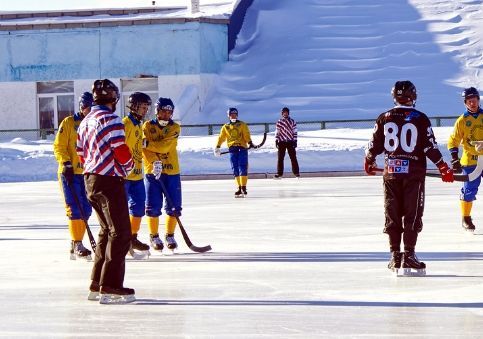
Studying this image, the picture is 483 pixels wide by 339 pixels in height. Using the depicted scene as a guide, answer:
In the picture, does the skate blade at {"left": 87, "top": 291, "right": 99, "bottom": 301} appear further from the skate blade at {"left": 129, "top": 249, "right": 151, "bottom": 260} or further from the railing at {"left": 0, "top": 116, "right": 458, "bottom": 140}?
the railing at {"left": 0, "top": 116, "right": 458, "bottom": 140}

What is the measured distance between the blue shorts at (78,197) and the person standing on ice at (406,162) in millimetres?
3153

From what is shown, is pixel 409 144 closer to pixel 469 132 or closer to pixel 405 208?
pixel 405 208

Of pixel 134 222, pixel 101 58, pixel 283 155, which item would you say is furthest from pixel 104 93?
pixel 101 58

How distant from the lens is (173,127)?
12.2 meters

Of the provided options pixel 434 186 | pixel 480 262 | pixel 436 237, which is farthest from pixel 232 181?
pixel 480 262

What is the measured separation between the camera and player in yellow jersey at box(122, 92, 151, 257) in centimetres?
1151

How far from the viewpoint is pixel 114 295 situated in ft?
28.8

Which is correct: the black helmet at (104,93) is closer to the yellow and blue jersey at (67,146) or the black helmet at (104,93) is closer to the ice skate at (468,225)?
the yellow and blue jersey at (67,146)

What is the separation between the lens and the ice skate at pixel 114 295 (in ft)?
28.7

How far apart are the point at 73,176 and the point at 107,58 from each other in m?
31.8

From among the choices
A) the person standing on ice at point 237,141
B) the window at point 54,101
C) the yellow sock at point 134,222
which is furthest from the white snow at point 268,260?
the window at point 54,101

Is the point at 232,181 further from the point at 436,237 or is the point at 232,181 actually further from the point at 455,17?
the point at 455,17

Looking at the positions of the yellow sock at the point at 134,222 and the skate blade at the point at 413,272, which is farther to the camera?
the yellow sock at the point at 134,222

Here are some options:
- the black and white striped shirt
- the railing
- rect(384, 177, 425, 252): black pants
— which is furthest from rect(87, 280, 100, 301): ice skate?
the railing
